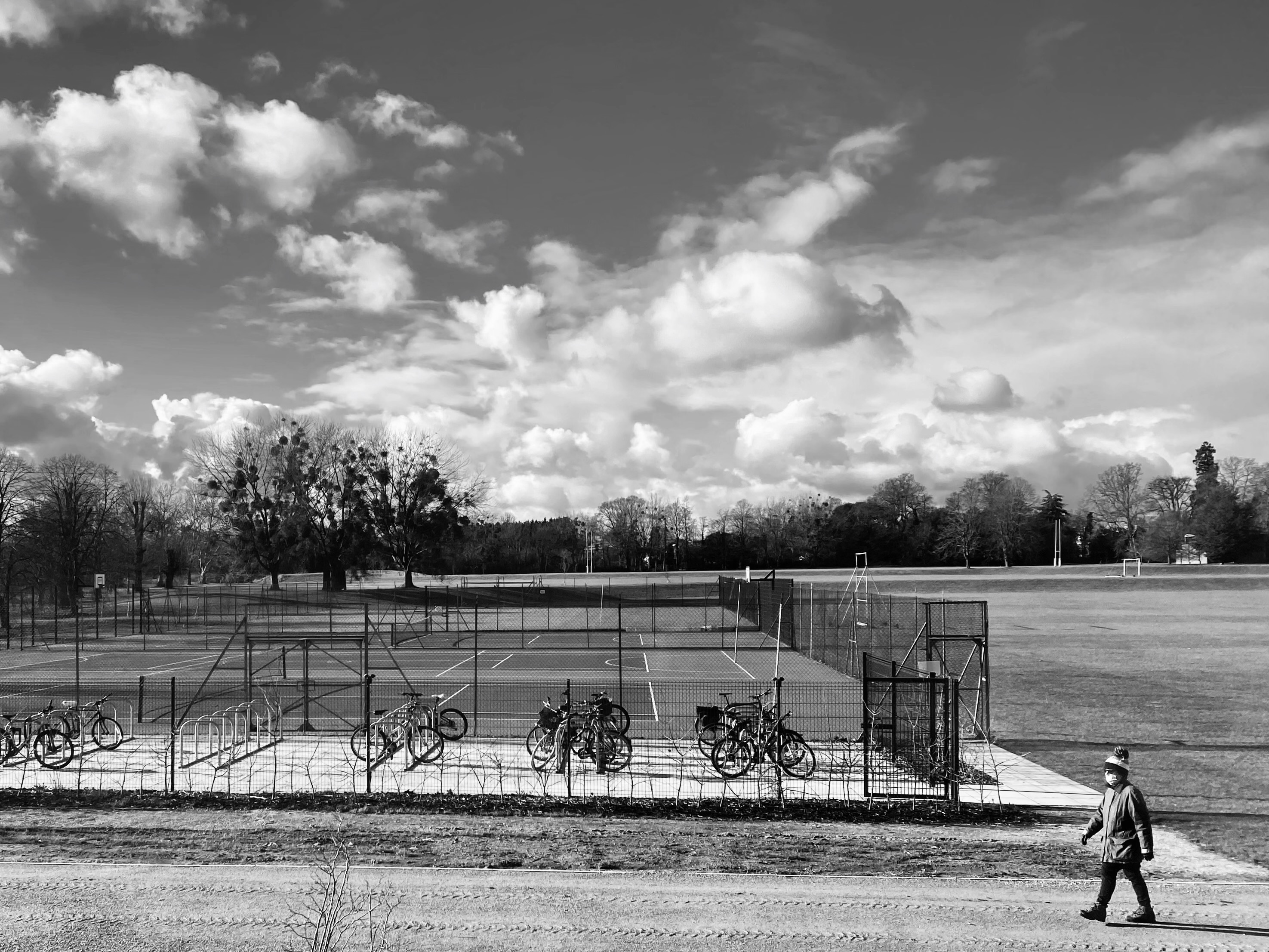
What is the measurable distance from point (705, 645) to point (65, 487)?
5367cm

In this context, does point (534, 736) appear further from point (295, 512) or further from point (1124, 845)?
point (295, 512)

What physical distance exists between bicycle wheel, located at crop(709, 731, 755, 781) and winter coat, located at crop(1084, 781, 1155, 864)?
740 centimetres

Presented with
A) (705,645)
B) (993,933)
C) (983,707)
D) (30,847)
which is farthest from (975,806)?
(705,645)

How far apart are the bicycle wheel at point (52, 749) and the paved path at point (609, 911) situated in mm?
7327

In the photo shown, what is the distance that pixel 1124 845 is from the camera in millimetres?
9984

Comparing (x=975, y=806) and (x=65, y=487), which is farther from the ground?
(x=65, y=487)

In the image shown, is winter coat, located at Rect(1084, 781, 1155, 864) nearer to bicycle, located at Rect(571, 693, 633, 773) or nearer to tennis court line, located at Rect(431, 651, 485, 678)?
bicycle, located at Rect(571, 693, 633, 773)

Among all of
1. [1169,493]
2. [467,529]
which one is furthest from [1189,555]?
[467,529]

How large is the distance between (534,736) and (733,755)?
15.3ft

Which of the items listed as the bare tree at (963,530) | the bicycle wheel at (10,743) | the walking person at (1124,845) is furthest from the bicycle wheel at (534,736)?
the bare tree at (963,530)

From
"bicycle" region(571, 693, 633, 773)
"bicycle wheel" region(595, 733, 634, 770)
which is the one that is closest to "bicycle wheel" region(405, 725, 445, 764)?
"bicycle" region(571, 693, 633, 773)

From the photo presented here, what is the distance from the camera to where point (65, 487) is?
76.4m

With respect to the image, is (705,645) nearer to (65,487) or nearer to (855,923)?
(855,923)

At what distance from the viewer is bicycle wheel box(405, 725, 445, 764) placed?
1841 centimetres
